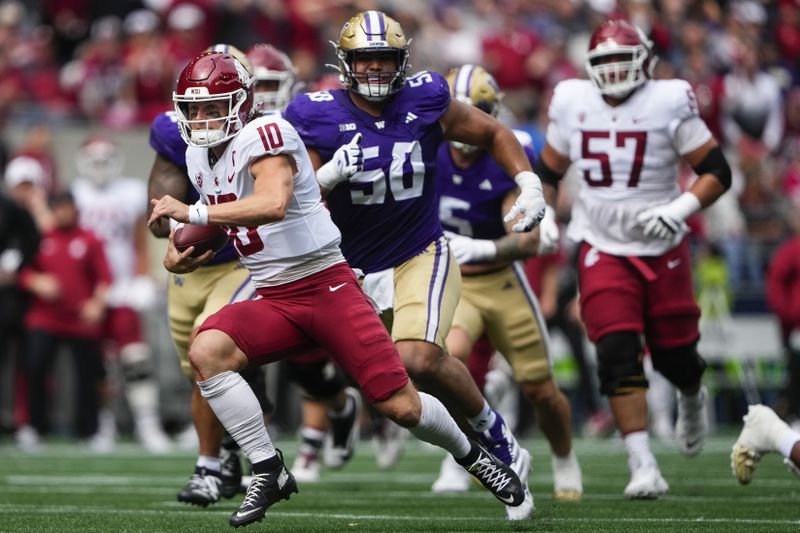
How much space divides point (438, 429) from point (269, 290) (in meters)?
0.79

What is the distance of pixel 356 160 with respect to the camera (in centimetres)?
579

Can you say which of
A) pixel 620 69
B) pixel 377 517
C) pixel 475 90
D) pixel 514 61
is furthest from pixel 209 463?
pixel 514 61

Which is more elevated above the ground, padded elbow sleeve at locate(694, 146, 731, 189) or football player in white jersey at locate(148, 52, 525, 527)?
Answer: football player in white jersey at locate(148, 52, 525, 527)

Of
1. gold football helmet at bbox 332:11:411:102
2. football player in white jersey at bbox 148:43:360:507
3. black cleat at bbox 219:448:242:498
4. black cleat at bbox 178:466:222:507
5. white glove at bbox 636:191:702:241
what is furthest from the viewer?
white glove at bbox 636:191:702:241

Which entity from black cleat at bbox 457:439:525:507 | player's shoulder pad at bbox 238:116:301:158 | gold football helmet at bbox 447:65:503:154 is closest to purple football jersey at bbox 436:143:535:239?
gold football helmet at bbox 447:65:503:154

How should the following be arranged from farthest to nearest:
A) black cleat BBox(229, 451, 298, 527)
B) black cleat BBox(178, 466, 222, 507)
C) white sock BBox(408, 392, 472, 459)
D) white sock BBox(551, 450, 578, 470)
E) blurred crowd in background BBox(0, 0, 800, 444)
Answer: blurred crowd in background BBox(0, 0, 800, 444)
white sock BBox(551, 450, 578, 470)
black cleat BBox(178, 466, 222, 507)
white sock BBox(408, 392, 472, 459)
black cleat BBox(229, 451, 298, 527)

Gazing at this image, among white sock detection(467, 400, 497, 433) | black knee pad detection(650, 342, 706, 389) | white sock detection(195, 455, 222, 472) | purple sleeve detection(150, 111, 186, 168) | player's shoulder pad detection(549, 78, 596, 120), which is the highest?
purple sleeve detection(150, 111, 186, 168)

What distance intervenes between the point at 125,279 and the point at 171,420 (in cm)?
129

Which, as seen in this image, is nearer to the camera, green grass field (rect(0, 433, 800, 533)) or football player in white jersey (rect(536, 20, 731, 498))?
green grass field (rect(0, 433, 800, 533))

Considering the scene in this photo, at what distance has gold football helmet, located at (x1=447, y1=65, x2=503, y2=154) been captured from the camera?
7.28 meters

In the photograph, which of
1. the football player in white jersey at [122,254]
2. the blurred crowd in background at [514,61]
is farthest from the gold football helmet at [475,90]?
the blurred crowd in background at [514,61]

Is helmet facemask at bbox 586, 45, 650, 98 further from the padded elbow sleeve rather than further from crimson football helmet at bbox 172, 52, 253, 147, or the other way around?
crimson football helmet at bbox 172, 52, 253, 147

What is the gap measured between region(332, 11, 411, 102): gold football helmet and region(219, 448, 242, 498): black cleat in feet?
5.99

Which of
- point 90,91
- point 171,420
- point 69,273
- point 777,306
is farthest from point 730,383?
point 90,91
